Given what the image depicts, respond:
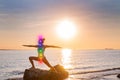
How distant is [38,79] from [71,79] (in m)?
12.6

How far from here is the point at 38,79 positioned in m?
35.9

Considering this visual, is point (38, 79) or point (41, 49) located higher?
point (41, 49)

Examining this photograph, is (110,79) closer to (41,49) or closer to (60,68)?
(60,68)

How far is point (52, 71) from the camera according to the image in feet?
118

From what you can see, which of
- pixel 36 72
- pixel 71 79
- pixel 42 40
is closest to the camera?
pixel 42 40

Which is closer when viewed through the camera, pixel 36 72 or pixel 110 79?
pixel 36 72

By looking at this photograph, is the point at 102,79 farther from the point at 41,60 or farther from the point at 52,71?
the point at 41,60

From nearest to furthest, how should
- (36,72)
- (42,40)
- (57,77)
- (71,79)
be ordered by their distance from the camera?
(42,40), (36,72), (57,77), (71,79)

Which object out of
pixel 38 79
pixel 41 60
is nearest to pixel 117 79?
pixel 38 79

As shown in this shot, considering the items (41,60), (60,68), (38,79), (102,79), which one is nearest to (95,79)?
(102,79)

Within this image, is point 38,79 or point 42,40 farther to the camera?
point 38,79

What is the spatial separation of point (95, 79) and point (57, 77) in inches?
478

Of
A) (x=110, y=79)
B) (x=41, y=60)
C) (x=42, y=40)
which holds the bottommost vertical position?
(x=110, y=79)

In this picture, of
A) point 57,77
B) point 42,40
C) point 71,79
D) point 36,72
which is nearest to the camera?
point 42,40
